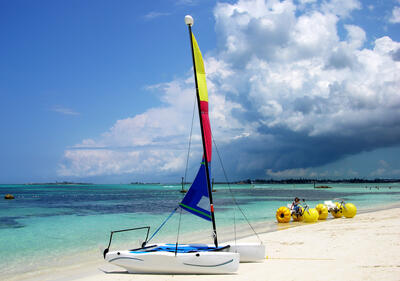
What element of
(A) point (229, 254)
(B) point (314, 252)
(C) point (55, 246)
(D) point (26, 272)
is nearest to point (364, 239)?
(B) point (314, 252)

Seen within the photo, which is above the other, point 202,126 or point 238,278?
point 202,126

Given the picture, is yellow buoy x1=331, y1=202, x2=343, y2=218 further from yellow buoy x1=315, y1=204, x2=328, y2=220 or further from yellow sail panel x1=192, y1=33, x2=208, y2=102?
yellow sail panel x1=192, y1=33, x2=208, y2=102

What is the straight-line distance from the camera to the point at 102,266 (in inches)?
424

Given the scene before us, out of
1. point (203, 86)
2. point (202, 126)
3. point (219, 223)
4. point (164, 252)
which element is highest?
point (203, 86)

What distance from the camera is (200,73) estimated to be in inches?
376

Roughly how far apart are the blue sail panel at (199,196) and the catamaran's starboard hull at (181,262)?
1502 mm

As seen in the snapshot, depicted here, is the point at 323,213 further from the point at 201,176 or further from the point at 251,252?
the point at 201,176

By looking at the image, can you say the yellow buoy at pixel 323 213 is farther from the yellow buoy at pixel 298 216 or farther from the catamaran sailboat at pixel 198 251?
the catamaran sailboat at pixel 198 251

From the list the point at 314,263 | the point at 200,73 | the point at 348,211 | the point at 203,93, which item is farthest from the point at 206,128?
the point at 348,211

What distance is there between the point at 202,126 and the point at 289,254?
4.95 m

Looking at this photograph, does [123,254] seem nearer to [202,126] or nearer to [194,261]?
[194,261]

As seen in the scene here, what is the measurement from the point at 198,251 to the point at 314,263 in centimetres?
310

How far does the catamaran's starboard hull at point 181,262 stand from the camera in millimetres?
8242

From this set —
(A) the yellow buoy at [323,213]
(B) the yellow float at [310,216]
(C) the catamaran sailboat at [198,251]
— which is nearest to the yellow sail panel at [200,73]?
(C) the catamaran sailboat at [198,251]
